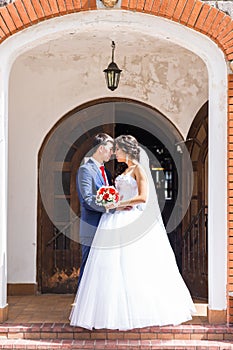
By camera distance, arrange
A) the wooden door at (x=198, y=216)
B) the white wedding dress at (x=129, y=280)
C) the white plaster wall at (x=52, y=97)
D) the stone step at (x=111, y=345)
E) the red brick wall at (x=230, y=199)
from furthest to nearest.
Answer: the white plaster wall at (x=52, y=97) → the wooden door at (x=198, y=216) → the red brick wall at (x=230, y=199) → the white wedding dress at (x=129, y=280) → the stone step at (x=111, y=345)

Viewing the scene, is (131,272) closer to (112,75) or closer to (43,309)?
(43,309)

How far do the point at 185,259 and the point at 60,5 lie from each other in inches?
165

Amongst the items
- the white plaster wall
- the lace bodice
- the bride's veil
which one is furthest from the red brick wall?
the white plaster wall

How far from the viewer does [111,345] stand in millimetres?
6625

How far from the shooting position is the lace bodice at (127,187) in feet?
24.0

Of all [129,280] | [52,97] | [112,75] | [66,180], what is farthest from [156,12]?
[66,180]

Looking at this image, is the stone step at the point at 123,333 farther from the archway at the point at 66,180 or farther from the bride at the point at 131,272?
the archway at the point at 66,180

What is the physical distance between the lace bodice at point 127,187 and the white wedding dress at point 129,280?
0.20 meters

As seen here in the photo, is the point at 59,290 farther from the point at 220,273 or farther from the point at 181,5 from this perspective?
the point at 181,5

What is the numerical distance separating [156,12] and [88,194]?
2.23m

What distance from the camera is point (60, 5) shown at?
6.80 m

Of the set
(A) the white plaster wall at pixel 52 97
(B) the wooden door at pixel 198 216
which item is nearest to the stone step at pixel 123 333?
(B) the wooden door at pixel 198 216

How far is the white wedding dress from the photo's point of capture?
6703 millimetres

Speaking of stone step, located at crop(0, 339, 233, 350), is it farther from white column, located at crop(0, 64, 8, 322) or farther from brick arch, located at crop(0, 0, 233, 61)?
brick arch, located at crop(0, 0, 233, 61)
